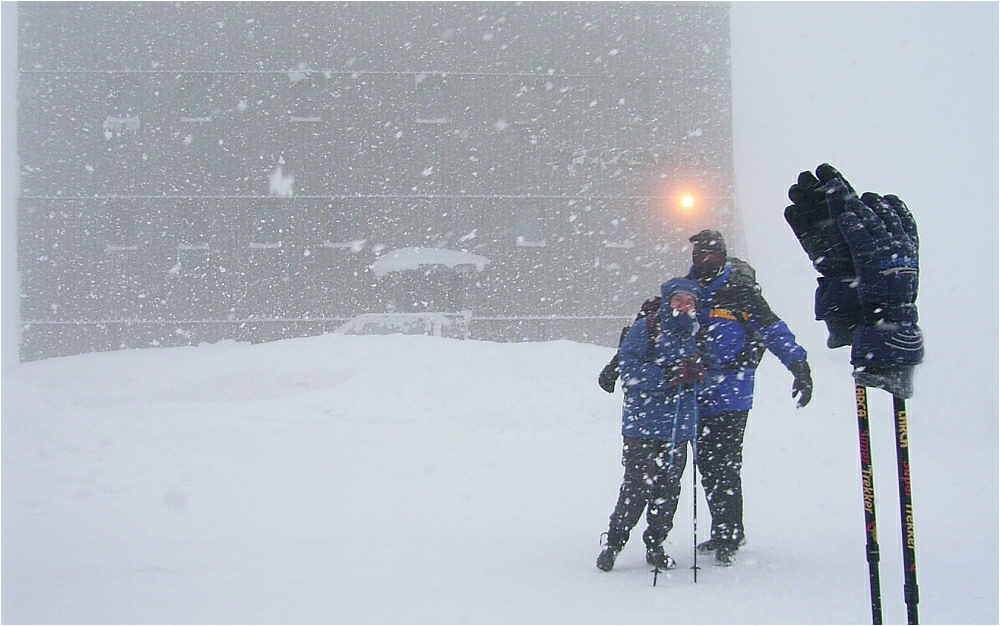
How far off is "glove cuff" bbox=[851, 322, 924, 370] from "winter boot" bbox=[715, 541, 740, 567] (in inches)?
79.8


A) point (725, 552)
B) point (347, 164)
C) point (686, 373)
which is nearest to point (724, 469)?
point (725, 552)

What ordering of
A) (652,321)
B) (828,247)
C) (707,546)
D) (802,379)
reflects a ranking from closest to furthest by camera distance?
(828,247), (652,321), (802,379), (707,546)

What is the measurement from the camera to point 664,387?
436 cm

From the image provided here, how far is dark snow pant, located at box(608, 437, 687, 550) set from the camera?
4.39 metres

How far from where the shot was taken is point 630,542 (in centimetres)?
516

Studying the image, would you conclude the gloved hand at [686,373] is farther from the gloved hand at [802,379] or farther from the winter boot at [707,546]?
the winter boot at [707,546]

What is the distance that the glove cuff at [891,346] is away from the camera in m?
2.88

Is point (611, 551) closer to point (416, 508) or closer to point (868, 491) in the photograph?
point (868, 491)

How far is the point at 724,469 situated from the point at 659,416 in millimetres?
634

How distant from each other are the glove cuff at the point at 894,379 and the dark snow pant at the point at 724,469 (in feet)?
5.82

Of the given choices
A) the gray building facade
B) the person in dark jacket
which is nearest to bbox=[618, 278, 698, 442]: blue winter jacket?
the person in dark jacket

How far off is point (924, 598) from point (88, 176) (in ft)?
71.3

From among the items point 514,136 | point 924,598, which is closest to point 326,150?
point 514,136

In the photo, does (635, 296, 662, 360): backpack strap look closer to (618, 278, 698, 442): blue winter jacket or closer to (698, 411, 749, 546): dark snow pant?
(618, 278, 698, 442): blue winter jacket
